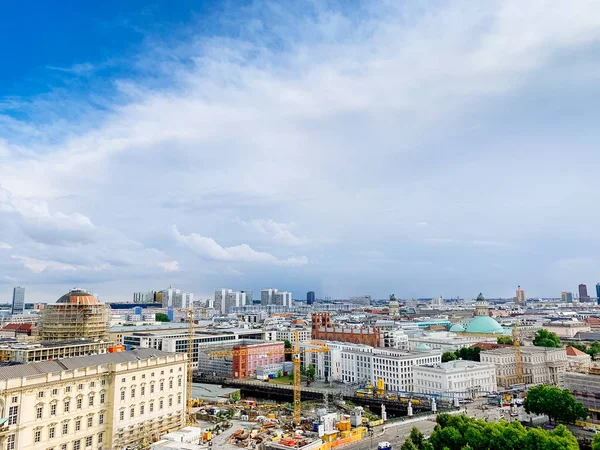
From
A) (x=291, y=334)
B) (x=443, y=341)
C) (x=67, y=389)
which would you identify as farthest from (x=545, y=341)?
(x=67, y=389)

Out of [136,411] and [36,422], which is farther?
[136,411]

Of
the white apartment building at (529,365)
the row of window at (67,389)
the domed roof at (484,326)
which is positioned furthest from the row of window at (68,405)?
the domed roof at (484,326)

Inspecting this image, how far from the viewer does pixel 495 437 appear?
147 ft

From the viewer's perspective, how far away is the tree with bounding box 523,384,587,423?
63031 millimetres

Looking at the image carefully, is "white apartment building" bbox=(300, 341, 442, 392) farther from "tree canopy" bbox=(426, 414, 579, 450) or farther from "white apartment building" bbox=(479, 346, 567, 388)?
"tree canopy" bbox=(426, 414, 579, 450)

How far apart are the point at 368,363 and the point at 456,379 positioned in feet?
59.8

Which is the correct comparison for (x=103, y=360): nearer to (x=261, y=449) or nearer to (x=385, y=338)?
(x=261, y=449)

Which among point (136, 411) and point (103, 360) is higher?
point (103, 360)

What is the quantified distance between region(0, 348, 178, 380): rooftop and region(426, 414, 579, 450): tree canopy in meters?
33.2

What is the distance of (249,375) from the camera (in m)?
114

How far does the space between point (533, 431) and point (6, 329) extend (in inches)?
6651

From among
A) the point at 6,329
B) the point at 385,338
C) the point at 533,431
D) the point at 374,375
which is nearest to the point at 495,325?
the point at 385,338

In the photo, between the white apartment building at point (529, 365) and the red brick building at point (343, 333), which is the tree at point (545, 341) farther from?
the red brick building at point (343, 333)

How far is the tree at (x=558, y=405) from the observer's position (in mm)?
63031
